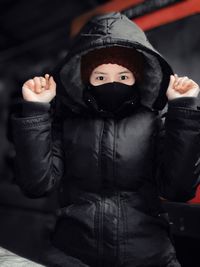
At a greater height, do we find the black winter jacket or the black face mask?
the black face mask

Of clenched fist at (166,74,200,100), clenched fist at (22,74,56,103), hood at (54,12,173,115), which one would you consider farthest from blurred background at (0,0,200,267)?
clenched fist at (166,74,200,100)

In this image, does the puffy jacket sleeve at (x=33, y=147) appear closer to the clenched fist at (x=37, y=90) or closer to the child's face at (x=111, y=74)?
the clenched fist at (x=37, y=90)

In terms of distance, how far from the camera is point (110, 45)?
1041 millimetres

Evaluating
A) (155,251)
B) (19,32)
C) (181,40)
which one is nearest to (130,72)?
(155,251)

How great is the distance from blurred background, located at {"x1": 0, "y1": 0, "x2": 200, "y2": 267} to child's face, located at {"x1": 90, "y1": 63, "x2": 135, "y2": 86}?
0.29 meters

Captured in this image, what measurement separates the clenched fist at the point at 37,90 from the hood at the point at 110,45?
0.47 feet

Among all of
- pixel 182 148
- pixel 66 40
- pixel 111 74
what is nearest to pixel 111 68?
pixel 111 74

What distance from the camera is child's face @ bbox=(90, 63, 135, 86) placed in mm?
1072

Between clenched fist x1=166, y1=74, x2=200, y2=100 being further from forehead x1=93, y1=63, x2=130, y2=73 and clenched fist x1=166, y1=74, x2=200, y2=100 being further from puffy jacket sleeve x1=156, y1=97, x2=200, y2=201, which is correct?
forehead x1=93, y1=63, x2=130, y2=73

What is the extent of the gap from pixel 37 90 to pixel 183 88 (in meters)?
0.45

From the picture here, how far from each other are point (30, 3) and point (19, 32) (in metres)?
0.99

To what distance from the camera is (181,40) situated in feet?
5.65

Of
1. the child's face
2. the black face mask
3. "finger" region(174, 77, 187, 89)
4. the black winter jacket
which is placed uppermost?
the child's face

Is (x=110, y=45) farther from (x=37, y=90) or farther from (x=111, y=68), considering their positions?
(x=37, y=90)
